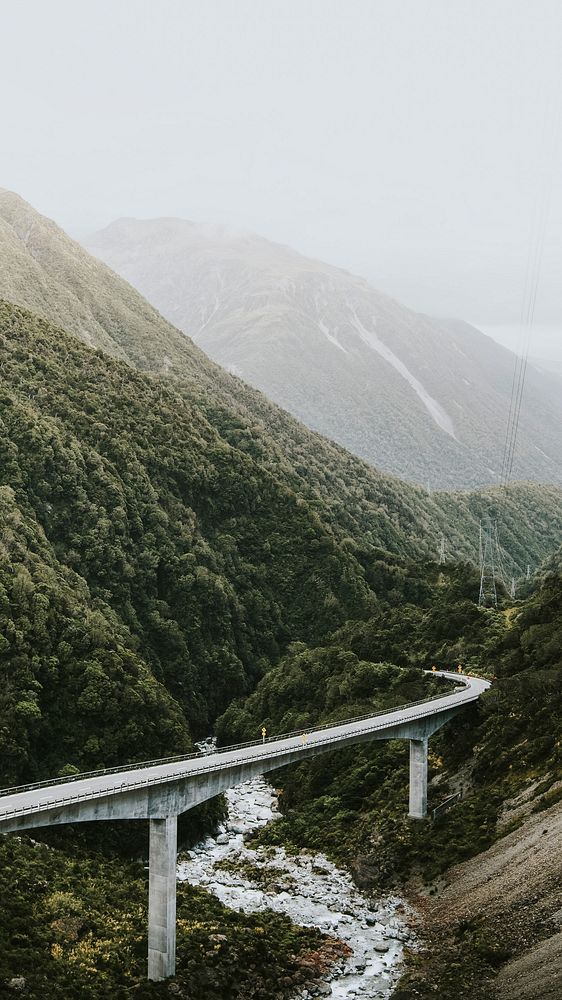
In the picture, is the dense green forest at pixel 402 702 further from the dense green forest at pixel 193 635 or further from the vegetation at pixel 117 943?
the vegetation at pixel 117 943

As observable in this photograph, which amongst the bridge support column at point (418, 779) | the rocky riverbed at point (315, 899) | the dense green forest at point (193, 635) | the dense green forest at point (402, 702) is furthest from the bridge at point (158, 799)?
the dense green forest at point (402, 702)

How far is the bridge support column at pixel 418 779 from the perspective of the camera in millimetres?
57188

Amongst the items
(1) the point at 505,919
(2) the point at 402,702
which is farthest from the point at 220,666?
(1) the point at 505,919

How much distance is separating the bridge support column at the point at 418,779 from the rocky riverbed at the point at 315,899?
21.6ft

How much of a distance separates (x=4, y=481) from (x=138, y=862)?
5724 cm

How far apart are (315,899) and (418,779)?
37.7ft

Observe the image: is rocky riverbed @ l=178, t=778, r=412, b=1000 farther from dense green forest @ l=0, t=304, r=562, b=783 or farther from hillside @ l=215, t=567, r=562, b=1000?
dense green forest @ l=0, t=304, r=562, b=783

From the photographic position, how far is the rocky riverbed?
4044 cm

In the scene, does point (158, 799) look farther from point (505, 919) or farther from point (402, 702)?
point (402, 702)

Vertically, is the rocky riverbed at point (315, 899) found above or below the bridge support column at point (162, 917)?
below

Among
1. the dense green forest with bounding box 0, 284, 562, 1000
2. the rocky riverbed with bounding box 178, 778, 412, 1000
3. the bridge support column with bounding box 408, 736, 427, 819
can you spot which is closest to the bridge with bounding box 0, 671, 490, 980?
the dense green forest with bounding box 0, 284, 562, 1000

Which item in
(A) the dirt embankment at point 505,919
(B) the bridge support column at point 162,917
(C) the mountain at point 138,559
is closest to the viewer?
(A) the dirt embankment at point 505,919

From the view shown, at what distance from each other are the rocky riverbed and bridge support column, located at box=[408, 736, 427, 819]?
259 inches

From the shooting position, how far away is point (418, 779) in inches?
2271
